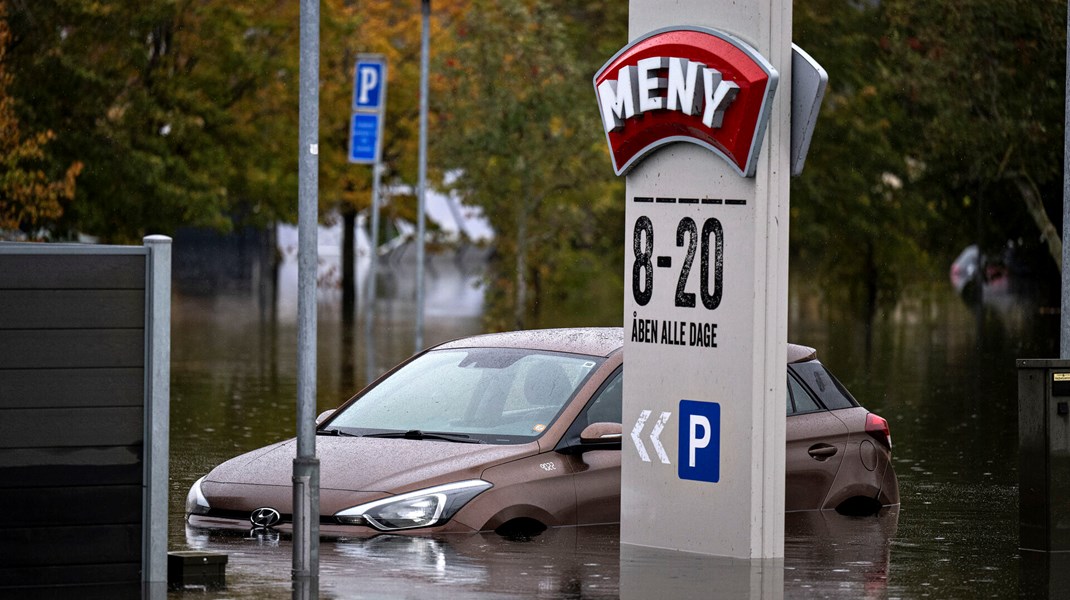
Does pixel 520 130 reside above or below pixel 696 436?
above

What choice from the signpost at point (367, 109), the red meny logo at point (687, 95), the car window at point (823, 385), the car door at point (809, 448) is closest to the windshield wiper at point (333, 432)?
the red meny logo at point (687, 95)

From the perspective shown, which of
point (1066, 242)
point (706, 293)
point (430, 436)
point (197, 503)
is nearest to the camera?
point (706, 293)

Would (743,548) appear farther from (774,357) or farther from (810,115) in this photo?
(810,115)

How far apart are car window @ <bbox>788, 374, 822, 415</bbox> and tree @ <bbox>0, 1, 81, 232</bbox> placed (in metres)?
20.2

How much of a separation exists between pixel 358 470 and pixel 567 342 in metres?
1.74

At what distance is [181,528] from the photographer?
11305 mm

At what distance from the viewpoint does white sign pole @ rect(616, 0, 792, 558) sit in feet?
31.8

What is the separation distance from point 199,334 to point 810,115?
25.9m

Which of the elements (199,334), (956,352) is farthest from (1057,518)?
(199,334)

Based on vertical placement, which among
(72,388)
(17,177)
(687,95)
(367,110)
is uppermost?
(367,110)

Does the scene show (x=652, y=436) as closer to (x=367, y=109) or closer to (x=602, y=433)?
(x=602, y=433)

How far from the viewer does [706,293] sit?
9.98 meters

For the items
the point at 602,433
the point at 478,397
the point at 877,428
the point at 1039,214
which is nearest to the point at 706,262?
the point at 602,433

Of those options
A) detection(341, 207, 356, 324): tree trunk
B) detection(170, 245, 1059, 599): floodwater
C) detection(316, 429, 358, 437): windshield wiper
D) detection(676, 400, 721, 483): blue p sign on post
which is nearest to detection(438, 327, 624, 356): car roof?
detection(316, 429, 358, 437): windshield wiper
